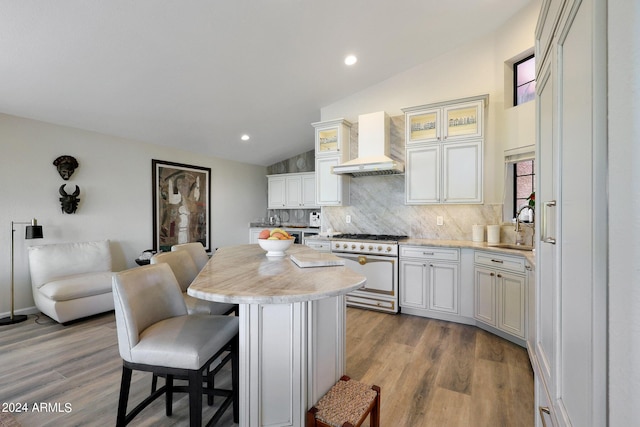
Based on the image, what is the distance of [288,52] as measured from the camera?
3252mm

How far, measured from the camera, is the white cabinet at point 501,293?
273 cm

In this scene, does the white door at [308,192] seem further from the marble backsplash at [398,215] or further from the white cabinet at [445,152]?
the white cabinet at [445,152]

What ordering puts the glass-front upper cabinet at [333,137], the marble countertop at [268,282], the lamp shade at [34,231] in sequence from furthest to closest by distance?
1. the glass-front upper cabinet at [333,137]
2. the lamp shade at [34,231]
3. the marble countertop at [268,282]

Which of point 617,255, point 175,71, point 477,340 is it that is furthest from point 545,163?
point 175,71

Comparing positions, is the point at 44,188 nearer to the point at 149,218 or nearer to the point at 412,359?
the point at 149,218

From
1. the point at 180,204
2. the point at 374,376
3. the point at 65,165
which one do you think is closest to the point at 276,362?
the point at 374,376

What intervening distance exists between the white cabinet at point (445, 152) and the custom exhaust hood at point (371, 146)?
30cm

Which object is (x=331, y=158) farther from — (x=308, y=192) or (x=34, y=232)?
(x=34, y=232)

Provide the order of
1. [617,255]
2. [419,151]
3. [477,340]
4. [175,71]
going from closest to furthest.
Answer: [617,255] < [477,340] < [175,71] < [419,151]

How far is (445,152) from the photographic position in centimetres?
364

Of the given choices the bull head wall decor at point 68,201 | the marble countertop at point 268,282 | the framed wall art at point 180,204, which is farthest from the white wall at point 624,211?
the framed wall art at point 180,204

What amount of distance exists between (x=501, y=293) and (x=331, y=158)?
109 inches

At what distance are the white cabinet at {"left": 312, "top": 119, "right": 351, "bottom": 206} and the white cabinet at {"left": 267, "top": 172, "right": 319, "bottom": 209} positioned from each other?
1843mm

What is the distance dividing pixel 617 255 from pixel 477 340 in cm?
289
